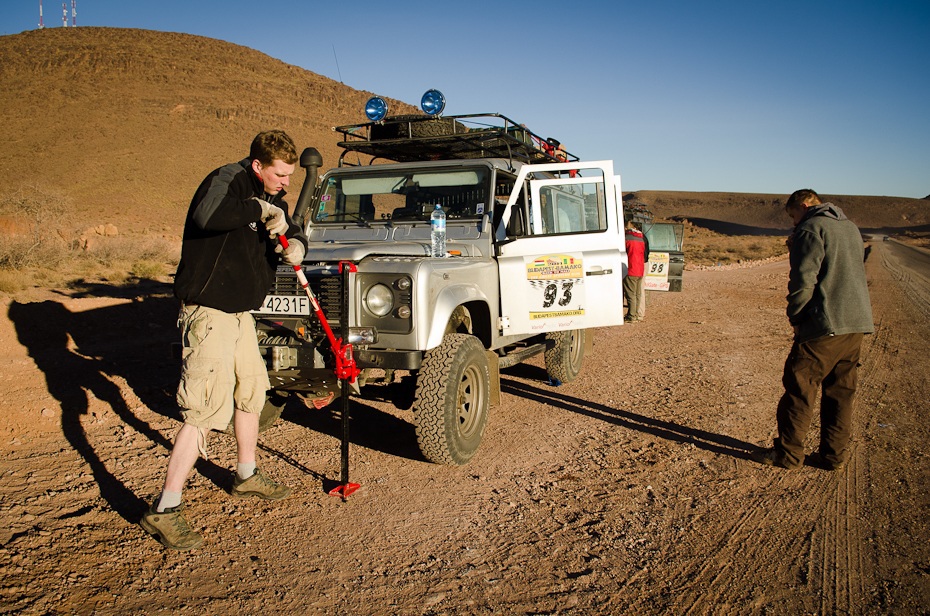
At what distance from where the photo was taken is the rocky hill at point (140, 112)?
3894cm

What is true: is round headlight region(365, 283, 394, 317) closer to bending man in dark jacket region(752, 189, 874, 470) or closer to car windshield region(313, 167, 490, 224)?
car windshield region(313, 167, 490, 224)

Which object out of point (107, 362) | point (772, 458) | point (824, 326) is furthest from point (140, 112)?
point (824, 326)

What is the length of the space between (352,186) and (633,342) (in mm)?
5125

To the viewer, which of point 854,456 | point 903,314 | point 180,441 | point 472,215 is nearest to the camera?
point 180,441

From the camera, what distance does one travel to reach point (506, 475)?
4465 millimetres

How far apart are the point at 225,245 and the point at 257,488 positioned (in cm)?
145

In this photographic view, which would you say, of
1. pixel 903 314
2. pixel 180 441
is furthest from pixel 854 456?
pixel 903 314

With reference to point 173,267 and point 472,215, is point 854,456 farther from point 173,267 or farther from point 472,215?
point 173,267

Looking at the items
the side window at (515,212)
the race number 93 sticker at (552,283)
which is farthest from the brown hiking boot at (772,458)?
the side window at (515,212)

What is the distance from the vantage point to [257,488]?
3.86 meters

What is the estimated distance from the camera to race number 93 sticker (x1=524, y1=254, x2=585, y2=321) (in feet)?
18.0

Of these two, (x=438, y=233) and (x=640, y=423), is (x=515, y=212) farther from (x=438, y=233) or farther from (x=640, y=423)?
(x=640, y=423)

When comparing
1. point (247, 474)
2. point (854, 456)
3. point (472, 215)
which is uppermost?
point (472, 215)

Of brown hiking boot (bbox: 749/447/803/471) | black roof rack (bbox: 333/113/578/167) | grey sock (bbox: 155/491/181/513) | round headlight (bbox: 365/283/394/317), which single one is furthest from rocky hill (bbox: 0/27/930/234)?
brown hiking boot (bbox: 749/447/803/471)
